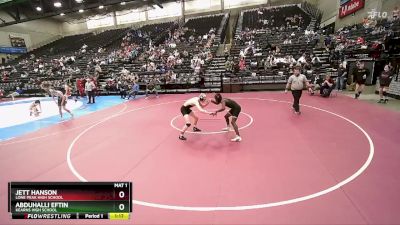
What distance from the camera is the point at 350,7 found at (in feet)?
61.6

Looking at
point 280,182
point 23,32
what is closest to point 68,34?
point 23,32

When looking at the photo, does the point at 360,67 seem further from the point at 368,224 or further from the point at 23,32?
the point at 23,32

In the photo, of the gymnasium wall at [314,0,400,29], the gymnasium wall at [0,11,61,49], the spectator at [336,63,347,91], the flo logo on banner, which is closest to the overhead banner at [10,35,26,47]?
the gymnasium wall at [0,11,61,49]

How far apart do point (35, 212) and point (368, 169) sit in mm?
5181

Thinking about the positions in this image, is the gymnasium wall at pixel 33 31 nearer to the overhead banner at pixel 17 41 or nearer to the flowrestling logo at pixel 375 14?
the overhead banner at pixel 17 41

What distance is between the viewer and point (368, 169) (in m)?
4.52

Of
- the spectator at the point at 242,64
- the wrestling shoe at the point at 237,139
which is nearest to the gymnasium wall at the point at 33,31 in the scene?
the spectator at the point at 242,64
